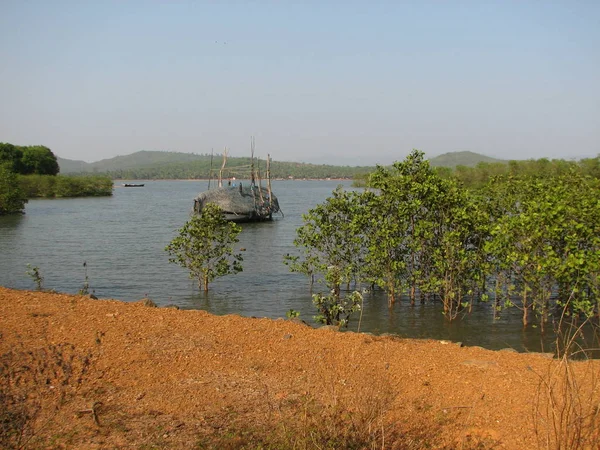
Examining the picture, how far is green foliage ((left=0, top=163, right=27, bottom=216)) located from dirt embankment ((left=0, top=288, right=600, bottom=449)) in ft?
132

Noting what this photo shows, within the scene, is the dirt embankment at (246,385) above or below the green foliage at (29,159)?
below

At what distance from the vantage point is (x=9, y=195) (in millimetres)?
45312

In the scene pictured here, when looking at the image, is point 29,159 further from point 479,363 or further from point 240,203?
point 479,363

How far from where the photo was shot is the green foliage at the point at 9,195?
45.2 meters

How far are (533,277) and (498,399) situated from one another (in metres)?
6.58

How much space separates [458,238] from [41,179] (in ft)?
245

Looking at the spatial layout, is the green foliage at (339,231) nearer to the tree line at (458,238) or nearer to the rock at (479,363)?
the tree line at (458,238)

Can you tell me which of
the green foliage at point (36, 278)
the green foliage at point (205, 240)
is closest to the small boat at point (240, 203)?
the green foliage at point (36, 278)

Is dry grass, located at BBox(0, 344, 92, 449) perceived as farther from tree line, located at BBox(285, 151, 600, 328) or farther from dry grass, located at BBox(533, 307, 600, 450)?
tree line, located at BBox(285, 151, 600, 328)

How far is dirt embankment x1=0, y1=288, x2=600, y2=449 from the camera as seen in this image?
5629 millimetres

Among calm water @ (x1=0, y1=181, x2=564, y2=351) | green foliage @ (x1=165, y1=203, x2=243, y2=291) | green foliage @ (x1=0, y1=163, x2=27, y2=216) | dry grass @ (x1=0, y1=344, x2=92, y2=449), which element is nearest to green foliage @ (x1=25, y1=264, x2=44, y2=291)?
calm water @ (x1=0, y1=181, x2=564, y2=351)

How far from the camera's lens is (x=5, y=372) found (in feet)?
23.0

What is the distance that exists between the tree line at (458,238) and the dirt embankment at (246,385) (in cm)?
360

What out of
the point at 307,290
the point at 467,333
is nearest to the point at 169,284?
the point at 307,290
